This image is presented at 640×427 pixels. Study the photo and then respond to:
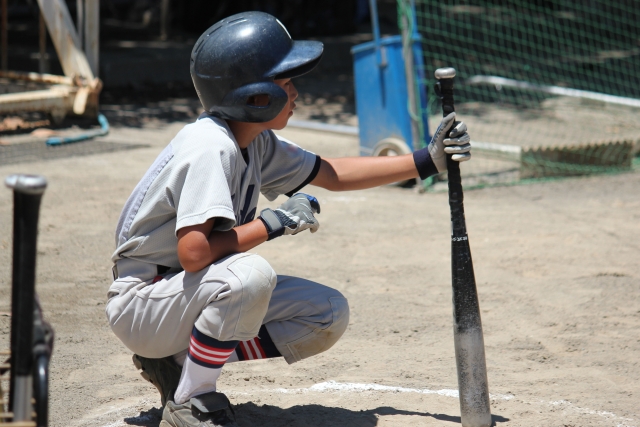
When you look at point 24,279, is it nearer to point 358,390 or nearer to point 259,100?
point 259,100

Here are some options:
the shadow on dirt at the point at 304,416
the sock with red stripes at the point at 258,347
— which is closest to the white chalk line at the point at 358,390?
the shadow on dirt at the point at 304,416

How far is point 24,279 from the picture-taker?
64.3 inches

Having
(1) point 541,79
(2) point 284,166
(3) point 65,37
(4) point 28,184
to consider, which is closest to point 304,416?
(2) point 284,166

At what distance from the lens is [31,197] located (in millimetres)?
1591

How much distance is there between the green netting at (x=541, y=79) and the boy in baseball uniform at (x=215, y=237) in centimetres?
387

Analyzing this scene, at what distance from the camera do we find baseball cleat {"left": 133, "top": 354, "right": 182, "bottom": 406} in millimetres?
2551

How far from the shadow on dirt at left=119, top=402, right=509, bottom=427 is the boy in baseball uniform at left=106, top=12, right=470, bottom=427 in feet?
0.45

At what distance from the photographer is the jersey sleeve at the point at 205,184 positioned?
223cm

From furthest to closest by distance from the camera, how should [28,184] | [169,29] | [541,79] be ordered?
[169,29] < [541,79] < [28,184]

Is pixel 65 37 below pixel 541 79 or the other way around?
the other way around

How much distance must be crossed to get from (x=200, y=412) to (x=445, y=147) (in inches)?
45.6

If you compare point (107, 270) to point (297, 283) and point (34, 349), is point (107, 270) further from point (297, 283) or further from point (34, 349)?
point (34, 349)

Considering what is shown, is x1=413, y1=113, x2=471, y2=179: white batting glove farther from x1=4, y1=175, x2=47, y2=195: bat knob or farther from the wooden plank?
the wooden plank

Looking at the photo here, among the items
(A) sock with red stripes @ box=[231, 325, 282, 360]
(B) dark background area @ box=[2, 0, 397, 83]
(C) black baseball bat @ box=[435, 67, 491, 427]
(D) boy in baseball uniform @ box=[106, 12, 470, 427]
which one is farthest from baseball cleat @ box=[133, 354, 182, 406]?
(B) dark background area @ box=[2, 0, 397, 83]
